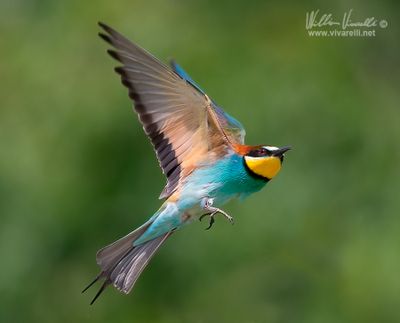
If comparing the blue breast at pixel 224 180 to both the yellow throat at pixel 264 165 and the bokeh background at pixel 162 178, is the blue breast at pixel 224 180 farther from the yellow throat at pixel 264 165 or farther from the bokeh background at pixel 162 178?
the bokeh background at pixel 162 178

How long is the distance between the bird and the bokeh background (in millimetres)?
1272

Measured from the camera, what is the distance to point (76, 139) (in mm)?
5004

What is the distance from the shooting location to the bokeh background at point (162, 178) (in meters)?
4.88

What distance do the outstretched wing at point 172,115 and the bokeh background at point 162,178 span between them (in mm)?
1266

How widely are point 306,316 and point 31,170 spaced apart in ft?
4.21

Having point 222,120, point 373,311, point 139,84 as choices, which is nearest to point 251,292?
point 373,311

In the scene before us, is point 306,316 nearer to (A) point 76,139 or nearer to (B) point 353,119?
(B) point 353,119

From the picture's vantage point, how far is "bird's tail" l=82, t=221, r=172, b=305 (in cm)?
361

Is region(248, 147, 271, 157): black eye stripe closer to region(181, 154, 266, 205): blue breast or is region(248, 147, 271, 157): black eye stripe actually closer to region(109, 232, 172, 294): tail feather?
region(181, 154, 266, 205): blue breast

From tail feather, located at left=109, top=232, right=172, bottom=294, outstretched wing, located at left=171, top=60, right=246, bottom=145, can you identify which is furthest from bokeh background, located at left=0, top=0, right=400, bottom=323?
tail feather, located at left=109, top=232, right=172, bottom=294

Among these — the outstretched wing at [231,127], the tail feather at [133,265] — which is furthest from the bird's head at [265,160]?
the tail feather at [133,265]

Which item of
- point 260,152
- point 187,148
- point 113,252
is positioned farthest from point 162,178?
point 260,152

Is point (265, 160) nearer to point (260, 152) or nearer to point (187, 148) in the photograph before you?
point (260, 152)

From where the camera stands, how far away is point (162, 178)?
4.92 metres
